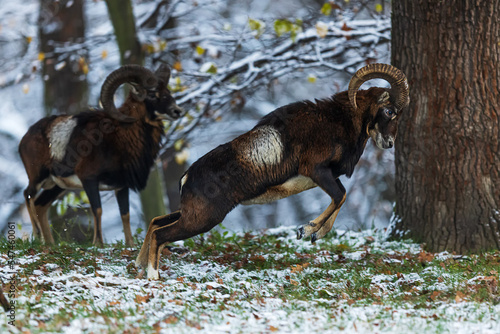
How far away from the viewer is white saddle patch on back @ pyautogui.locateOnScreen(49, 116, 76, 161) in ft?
32.6

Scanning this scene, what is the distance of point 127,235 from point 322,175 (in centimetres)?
363

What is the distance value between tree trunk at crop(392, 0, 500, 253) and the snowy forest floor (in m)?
0.49

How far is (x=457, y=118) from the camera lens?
8.79 m

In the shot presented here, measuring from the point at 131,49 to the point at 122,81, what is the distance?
16.3ft

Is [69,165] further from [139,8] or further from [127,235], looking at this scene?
[139,8]

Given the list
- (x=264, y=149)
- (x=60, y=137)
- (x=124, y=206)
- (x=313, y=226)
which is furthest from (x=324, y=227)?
(x=60, y=137)

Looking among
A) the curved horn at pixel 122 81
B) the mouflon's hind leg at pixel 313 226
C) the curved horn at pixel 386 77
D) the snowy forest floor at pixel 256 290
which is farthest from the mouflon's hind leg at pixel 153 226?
the curved horn at pixel 122 81

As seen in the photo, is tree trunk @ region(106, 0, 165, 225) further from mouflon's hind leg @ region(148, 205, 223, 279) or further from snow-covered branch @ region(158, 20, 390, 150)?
mouflon's hind leg @ region(148, 205, 223, 279)

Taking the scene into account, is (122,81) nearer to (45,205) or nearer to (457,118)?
(45,205)

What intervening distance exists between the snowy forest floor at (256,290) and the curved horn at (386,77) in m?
1.94

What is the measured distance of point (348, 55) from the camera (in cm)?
1471

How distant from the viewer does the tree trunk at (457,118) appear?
8.74m

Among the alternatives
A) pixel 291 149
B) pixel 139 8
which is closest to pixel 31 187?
pixel 291 149

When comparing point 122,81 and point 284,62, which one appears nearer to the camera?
point 122,81
